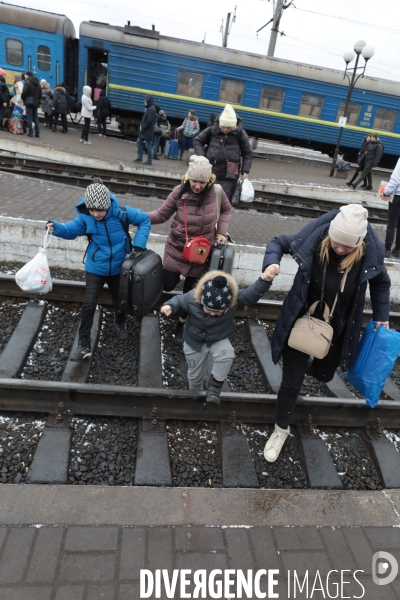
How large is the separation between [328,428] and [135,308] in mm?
2095

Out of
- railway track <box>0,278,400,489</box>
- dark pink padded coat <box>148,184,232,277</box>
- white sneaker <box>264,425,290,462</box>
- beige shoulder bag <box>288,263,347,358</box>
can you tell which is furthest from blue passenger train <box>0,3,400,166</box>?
white sneaker <box>264,425,290,462</box>

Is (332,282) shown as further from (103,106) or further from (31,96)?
(103,106)

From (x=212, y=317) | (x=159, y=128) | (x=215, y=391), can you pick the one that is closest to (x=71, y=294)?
(x=212, y=317)

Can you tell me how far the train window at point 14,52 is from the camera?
1639cm

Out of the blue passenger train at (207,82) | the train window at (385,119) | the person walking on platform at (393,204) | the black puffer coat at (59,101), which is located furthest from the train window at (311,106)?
the person walking on platform at (393,204)

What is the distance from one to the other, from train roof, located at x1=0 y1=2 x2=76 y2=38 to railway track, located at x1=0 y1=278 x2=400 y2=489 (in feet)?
56.3

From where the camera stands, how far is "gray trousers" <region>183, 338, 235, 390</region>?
11.2ft

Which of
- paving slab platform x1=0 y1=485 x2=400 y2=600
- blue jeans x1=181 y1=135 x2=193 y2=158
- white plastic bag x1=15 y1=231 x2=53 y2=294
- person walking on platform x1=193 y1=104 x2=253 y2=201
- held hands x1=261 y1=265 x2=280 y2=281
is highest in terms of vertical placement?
person walking on platform x1=193 y1=104 x2=253 y2=201

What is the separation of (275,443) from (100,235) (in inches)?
93.9

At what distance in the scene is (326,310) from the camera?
2.96m

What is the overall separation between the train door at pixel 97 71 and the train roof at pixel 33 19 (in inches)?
53.5

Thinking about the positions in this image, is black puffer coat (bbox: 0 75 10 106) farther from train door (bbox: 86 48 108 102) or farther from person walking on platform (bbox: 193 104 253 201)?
person walking on platform (bbox: 193 104 253 201)

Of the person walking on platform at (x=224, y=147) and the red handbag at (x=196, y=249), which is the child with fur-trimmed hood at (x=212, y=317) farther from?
the person walking on platform at (x=224, y=147)

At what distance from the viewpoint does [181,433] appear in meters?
3.47
